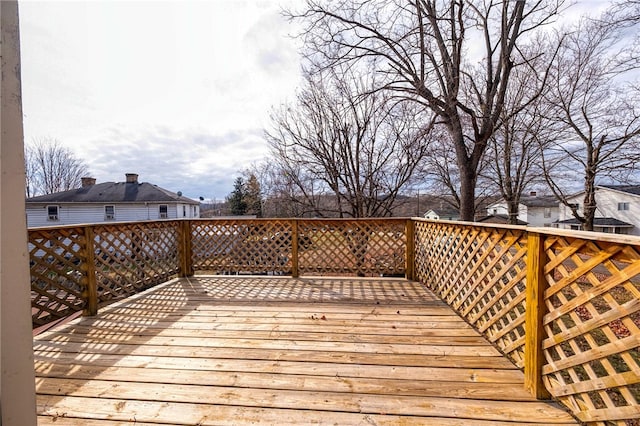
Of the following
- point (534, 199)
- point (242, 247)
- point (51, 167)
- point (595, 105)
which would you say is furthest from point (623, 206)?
point (51, 167)

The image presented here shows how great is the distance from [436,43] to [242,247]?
5.63 m

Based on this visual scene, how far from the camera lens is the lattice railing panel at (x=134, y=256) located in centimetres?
331

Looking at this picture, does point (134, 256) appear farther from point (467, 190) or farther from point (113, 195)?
point (113, 195)

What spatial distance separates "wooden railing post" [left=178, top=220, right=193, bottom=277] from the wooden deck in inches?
49.7

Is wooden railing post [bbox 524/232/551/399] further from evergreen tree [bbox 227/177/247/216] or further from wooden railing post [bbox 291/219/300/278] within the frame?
evergreen tree [bbox 227/177/247/216]

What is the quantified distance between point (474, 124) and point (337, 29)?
11.1ft

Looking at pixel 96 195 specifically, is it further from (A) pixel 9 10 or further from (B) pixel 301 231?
(A) pixel 9 10

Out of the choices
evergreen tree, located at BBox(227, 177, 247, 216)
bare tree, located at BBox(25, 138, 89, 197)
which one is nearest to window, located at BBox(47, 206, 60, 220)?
bare tree, located at BBox(25, 138, 89, 197)

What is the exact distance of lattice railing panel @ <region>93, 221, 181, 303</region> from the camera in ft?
10.9

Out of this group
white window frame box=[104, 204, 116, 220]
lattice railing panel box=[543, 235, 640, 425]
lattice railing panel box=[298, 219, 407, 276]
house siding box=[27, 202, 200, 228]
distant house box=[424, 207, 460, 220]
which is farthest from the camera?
distant house box=[424, 207, 460, 220]

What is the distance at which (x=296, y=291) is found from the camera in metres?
3.80

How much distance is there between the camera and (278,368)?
198 cm

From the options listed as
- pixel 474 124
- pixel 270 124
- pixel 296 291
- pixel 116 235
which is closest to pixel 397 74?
pixel 474 124

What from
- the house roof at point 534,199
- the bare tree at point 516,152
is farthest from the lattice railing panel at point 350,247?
the house roof at point 534,199
